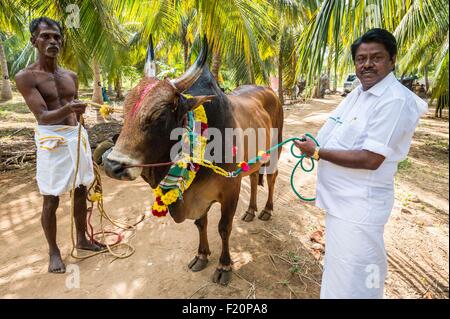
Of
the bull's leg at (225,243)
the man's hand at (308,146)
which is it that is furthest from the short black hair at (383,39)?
the bull's leg at (225,243)

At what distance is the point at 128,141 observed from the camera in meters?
2.04

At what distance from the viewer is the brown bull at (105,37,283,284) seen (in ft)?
6.73

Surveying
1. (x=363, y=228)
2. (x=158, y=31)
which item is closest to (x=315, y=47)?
(x=363, y=228)

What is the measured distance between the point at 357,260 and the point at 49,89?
3017 millimetres

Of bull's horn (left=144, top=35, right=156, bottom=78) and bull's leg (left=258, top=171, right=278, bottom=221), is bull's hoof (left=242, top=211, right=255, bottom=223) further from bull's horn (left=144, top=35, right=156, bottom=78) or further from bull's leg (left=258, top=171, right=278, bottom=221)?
bull's horn (left=144, top=35, right=156, bottom=78)

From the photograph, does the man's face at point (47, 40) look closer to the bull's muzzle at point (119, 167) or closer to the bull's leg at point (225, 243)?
the bull's muzzle at point (119, 167)

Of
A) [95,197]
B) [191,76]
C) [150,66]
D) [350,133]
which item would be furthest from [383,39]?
[95,197]

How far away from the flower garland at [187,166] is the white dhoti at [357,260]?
1135mm

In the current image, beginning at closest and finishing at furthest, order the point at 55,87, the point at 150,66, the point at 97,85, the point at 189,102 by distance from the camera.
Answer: the point at 189,102 < the point at 150,66 < the point at 55,87 < the point at 97,85

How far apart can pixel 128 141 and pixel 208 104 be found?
90cm

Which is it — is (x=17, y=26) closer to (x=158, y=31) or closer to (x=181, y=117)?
(x=158, y=31)

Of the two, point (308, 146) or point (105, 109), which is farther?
point (105, 109)

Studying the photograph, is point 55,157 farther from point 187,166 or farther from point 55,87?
point 187,166

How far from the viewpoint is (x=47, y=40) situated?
286 cm
